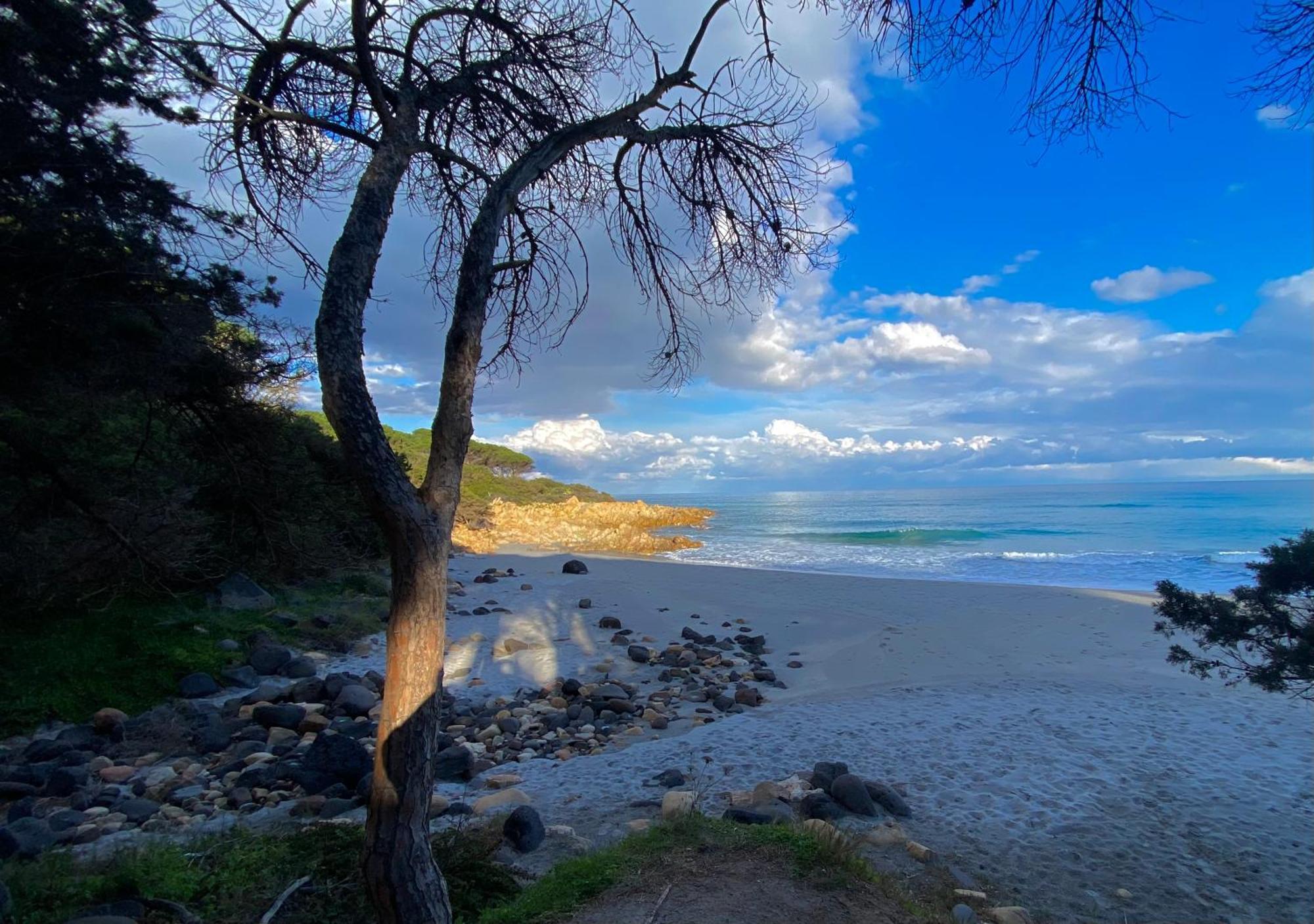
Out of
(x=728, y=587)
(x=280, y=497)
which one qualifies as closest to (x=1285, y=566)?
(x=280, y=497)

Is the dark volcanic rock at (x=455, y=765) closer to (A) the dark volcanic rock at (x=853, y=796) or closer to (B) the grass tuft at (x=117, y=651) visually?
(A) the dark volcanic rock at (x=853, y=796)

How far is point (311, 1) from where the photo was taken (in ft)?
9.68

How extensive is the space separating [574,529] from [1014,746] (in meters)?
29.7

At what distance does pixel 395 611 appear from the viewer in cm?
249

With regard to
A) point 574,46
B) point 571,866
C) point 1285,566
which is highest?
point 574,46

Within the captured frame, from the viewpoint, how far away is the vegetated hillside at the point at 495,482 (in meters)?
41.3

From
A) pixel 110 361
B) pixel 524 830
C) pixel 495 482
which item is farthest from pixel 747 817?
pixel 495 482

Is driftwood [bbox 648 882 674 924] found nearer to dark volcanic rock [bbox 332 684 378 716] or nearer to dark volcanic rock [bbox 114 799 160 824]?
dark volcanic rock [bbox 114 799 160 824]

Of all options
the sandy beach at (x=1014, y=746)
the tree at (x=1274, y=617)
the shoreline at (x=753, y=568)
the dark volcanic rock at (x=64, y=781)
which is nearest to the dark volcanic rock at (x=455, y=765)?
the sandy beach at (x=1014, y=746)

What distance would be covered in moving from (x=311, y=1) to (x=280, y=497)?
5.64 m

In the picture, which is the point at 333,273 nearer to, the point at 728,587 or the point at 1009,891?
the point at 1009,891

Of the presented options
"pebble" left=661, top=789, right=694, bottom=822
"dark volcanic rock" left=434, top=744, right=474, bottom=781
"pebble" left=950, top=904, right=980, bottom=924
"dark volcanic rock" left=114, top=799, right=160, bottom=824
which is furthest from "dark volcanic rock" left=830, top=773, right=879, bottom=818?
"dark volcanic rock" left=114, top=799, right=160, bottom=824

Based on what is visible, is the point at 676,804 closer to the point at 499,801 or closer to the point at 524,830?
the point at 524,830

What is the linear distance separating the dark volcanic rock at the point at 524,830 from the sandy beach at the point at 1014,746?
1.42 ft
